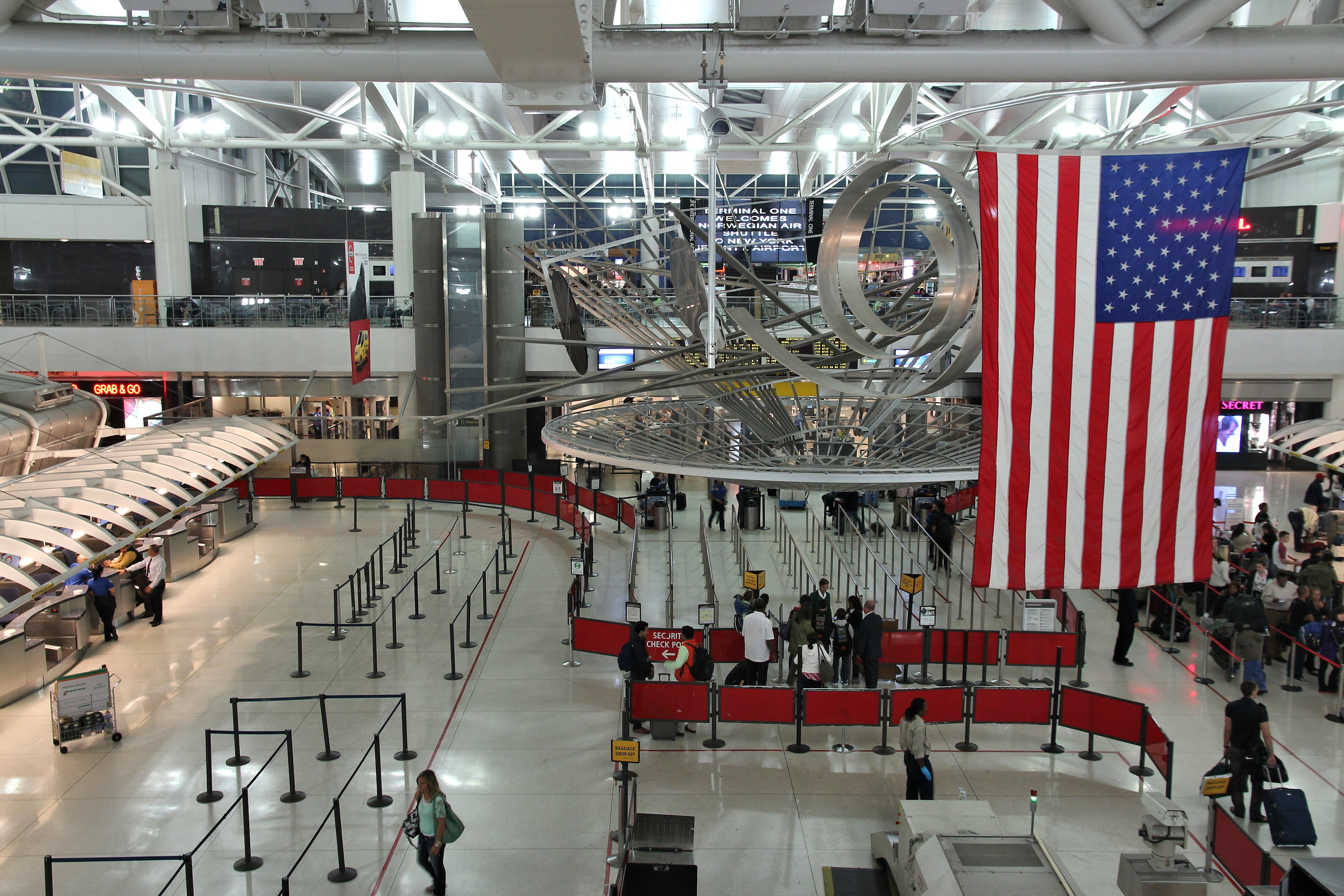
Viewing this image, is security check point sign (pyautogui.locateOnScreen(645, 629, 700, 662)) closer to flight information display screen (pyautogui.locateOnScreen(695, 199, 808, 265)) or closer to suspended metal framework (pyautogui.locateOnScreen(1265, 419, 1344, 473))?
suspended metal framework (pyautogui.locateOnScreen(1265, 419, 1344, 473))

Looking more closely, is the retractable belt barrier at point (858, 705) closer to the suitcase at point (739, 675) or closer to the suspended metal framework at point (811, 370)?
the suitcase at point (739, 675)

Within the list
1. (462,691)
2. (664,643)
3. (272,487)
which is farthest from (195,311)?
(664,643)

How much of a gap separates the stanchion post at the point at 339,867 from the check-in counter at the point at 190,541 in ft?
35.3

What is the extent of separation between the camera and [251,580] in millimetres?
19297

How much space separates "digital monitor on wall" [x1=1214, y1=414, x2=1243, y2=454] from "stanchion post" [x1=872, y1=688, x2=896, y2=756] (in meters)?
28.0

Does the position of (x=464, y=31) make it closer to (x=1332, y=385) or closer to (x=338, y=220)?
(x=338, y=220)

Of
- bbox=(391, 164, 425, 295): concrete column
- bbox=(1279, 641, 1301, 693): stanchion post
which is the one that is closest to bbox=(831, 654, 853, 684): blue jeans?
bbox=(1279, 641, 1301, 693): stanchion post

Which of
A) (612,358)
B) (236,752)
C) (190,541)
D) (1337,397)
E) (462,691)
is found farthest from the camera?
(612,358)

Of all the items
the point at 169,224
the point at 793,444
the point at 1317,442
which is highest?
the point at 169,224

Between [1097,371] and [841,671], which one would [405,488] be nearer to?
[841,671]

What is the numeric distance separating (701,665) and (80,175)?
3387 centimetres

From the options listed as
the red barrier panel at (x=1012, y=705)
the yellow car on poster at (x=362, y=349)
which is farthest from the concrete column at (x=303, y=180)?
the red barrier panel at (x=1012, y=705)

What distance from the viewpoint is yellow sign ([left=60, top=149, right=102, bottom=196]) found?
33688 millimetres

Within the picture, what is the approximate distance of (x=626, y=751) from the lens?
28.6ft
